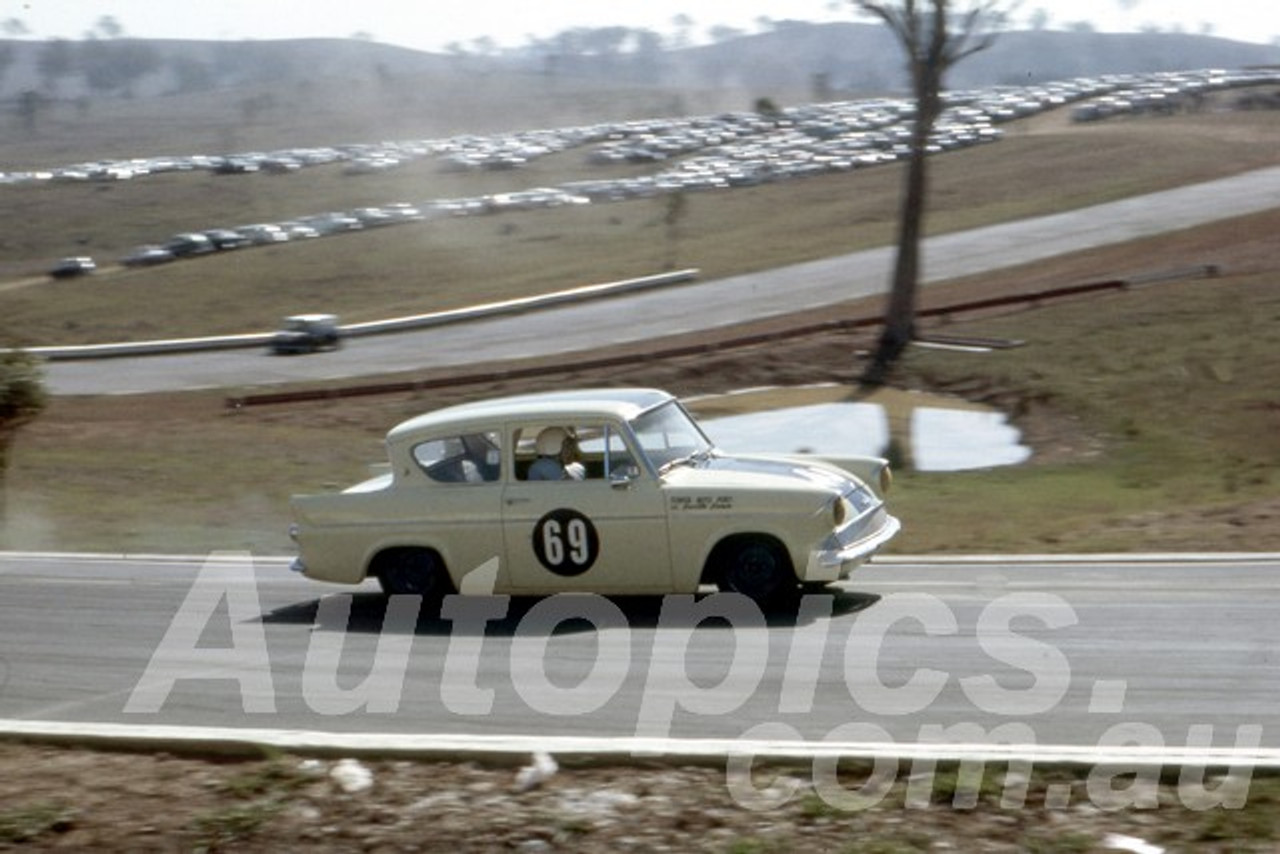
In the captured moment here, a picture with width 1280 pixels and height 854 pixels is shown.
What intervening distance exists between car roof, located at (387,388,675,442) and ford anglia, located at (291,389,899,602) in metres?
0.01

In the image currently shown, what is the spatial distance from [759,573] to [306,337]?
36.8 meters

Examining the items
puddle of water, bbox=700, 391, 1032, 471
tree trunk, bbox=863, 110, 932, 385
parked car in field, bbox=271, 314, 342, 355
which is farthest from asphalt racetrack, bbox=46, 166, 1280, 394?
puddle of water, bbox=700, 391, 1032, 471

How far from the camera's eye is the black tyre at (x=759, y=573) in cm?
1148

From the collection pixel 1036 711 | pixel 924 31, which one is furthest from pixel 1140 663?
pixel 924 31

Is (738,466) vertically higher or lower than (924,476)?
higher

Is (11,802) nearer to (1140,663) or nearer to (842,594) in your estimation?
(1140,663)

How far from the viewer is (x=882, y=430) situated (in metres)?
28.1

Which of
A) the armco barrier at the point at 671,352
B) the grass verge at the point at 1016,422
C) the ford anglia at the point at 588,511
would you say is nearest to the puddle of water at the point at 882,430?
the grass verge at the point at 1016,422

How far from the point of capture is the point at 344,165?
358 feet

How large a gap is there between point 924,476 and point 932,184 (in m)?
50.6

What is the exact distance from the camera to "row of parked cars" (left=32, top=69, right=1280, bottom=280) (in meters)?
81.5

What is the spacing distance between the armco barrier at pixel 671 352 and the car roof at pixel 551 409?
70.4 feet

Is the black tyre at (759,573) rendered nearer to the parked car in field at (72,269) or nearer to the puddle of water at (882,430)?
the puddle of water at (882,430)

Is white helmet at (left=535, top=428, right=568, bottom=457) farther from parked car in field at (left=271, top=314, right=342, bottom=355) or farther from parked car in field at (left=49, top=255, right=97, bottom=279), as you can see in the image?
parked car in field at (left=49, top=255, right=97, bottom=279)
